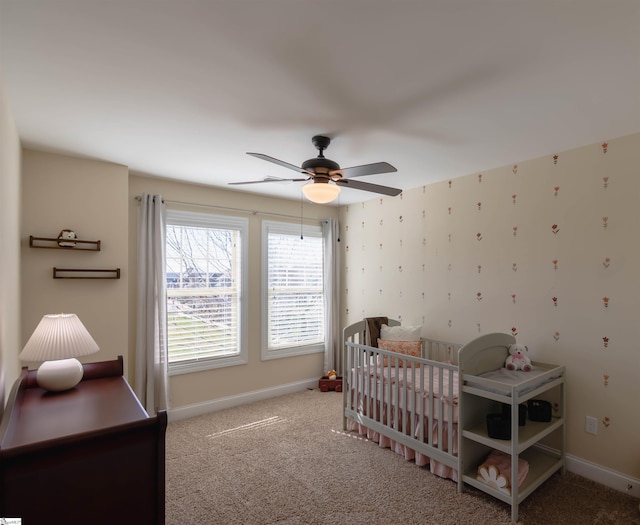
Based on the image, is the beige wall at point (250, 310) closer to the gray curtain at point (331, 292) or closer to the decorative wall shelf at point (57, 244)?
the gray curtain at point (331, 292)

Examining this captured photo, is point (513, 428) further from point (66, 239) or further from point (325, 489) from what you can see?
point (66, 239)

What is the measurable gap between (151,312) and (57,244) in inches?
38.5

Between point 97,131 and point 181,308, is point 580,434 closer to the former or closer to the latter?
point 181,308

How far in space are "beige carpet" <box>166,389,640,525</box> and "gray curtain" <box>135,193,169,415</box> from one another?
47cm

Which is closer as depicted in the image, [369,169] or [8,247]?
[8,247]

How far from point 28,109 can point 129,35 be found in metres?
1.14

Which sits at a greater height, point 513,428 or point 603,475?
point 513,428

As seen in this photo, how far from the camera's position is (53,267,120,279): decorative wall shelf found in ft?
9.35

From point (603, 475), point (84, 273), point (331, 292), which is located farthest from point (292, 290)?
point (603, 475)

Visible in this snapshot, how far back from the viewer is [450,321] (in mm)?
3512

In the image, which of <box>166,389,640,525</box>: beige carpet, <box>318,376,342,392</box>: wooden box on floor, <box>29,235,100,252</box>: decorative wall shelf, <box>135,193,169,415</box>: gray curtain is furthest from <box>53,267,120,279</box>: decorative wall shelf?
<box>318,376,342,392</box>: wooden box on floor

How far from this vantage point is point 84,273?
2.97 metres

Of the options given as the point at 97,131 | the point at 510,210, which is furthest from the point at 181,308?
the point at 510,210

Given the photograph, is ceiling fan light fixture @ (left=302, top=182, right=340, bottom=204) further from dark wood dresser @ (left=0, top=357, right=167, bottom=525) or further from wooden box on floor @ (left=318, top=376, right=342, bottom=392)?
wooden box on floor @ (left=318, top=376, right=342, bottom=392)
